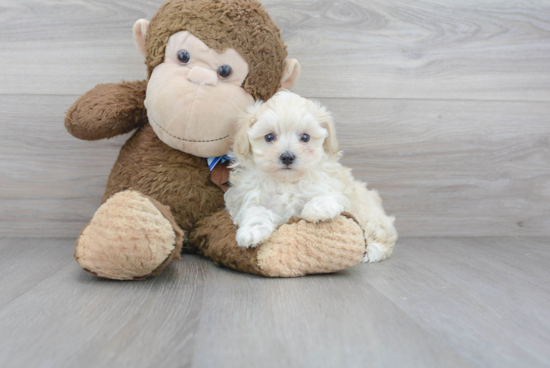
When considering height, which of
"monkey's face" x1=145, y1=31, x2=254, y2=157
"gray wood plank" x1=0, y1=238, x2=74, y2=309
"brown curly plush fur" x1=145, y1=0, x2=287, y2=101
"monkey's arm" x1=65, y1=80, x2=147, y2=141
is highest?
"brown curly plush fur" x1=145, y1=0, x2=287, y2=101

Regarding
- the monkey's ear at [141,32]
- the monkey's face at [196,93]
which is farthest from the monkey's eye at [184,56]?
the monkey's ear at [141,32]

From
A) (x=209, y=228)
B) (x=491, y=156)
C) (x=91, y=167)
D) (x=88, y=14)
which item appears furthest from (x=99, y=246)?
(x=491, y=156)

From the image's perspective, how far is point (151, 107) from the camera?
1.14m

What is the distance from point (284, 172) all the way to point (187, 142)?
10.8 inches

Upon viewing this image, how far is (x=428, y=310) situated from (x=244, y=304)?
0.35 m

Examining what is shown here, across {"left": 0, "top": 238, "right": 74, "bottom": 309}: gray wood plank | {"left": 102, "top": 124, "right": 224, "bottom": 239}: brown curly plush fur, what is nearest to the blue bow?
{"left": 102, "top": 124, "right": 224, "bottom": 239}: brown curly plush fur

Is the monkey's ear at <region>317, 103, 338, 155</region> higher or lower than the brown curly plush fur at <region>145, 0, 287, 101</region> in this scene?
lower

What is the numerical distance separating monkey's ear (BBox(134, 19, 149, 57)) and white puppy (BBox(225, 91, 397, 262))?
392 millimetres

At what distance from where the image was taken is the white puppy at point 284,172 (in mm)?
1047

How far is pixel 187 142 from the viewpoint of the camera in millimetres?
1143

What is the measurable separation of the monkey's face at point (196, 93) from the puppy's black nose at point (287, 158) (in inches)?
7.2

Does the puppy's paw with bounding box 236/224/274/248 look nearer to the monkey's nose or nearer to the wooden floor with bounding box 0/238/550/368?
the wooden floor with bounding box 0/238/550/368

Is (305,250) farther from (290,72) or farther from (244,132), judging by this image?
(290,72)

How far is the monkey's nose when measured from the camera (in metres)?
1.10
